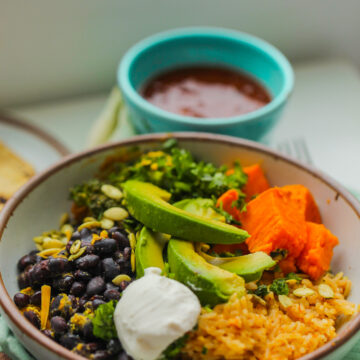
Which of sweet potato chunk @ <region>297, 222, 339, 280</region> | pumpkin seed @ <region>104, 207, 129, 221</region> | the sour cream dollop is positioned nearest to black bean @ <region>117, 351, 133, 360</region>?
the sour cream dollop

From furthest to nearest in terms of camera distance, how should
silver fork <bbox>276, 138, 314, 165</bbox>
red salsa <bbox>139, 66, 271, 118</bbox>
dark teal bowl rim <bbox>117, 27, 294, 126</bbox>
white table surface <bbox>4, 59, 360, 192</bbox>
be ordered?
1. white table surface <bbox>4, 59, 360, 192</bbox>
2. silver fork <bbox>276, 138, 314, 165</bbox>
3. red salsa <bbox>139, 66, 271, 118</bbox>
4. dark teal bowl rim <bbox>117, 27, 294, 126</bbox>

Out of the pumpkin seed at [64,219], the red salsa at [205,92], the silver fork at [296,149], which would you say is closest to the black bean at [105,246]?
the pumpkin seed at [64,219]

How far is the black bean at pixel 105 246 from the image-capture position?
1.36 m

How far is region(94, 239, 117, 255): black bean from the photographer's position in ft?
4.45

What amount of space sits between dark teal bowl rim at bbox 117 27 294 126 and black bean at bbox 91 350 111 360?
92 cm

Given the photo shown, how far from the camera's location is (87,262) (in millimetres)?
1320

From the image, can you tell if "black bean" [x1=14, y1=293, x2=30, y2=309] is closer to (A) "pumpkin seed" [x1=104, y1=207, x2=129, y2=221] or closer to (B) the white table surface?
(A) "pumpkin seed" [x1=104, y1=207, x2=129, y2=221]

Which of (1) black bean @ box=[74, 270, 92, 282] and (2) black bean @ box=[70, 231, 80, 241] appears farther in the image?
(2) black bean @ box=[70, 231, 80, 241]

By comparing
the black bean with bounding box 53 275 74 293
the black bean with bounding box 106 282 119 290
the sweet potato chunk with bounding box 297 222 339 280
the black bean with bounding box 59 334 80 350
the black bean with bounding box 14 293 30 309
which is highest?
the sweet potato chunk with bounding box 297 222 339 280

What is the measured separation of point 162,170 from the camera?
1.62 meters

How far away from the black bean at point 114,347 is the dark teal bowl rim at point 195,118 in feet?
2.93

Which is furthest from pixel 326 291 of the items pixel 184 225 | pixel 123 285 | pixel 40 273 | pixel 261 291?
pixel 40 273

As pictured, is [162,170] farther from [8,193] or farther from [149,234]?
[8,193]

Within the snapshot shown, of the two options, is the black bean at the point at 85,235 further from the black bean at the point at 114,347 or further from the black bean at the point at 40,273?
the black bean at the point at 114,347
